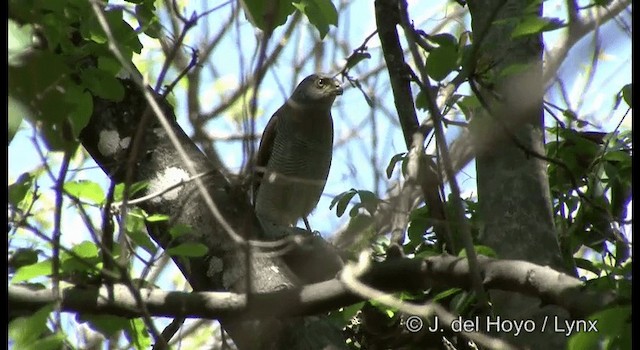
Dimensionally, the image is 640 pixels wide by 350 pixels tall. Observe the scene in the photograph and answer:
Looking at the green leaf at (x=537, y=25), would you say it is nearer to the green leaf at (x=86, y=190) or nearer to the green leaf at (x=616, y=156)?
the green leaf at (x=616, y=156)

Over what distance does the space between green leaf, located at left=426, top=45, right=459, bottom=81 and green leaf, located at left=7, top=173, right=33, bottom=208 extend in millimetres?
1154

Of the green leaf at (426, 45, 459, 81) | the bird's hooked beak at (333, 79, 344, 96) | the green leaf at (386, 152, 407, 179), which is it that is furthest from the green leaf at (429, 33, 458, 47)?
the bird's hooked beak at (333, 79, 344, 96)

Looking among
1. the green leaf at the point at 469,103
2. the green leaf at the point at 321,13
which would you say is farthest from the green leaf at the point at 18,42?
the green leaf at the point at 469,103

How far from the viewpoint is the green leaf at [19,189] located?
7.53 feet

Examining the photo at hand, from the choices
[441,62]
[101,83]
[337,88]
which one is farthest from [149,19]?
[337,88]

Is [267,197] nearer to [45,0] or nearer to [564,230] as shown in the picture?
[564,230]

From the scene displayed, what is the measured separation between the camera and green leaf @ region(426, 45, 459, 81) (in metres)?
2.37

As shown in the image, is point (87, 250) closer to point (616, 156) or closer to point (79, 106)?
point (79, 106)

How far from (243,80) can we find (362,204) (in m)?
0.84

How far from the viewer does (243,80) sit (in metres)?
2.20

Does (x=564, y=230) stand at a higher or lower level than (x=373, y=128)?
lower

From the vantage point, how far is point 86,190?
2.28m

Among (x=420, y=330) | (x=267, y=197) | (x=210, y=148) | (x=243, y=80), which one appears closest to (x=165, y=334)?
(x=420, y=330)

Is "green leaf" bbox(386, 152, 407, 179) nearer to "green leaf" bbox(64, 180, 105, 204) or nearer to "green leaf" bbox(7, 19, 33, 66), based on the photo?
"green leaf" bbox(64, 180, 105, 204)
